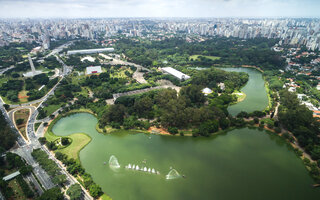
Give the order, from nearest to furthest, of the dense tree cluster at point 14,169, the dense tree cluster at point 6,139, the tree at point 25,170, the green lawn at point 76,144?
the dense tree cluster at point 14,169 → the tree at point 25,170 → the green lawn at point 76,144 → the dense tree cluster at point 6,139

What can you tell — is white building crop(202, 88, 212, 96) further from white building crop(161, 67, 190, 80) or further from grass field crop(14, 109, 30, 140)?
grass field crop(14, 109, 30, 140)

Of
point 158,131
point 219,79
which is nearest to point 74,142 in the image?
point 158,131

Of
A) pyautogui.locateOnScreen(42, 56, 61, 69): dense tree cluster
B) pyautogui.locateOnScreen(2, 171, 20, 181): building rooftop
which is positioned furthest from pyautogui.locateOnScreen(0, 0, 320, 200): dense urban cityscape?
pyautogui.locateOnScreen(42, 56, 61, 69): dense tree cluster

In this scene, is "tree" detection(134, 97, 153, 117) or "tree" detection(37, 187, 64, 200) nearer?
"tree" detection(37, 187, 64, 200)

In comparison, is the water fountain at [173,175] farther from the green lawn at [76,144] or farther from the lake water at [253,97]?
the lake water at [253,97]

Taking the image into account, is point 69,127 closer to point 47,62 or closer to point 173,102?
point 173,102

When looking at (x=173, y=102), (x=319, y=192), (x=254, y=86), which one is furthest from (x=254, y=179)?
(x=254, y=86)

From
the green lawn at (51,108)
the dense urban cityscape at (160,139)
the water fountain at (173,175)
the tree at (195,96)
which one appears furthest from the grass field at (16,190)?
the tree at (195,96)

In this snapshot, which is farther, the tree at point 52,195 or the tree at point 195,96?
the tree at point 195,96
